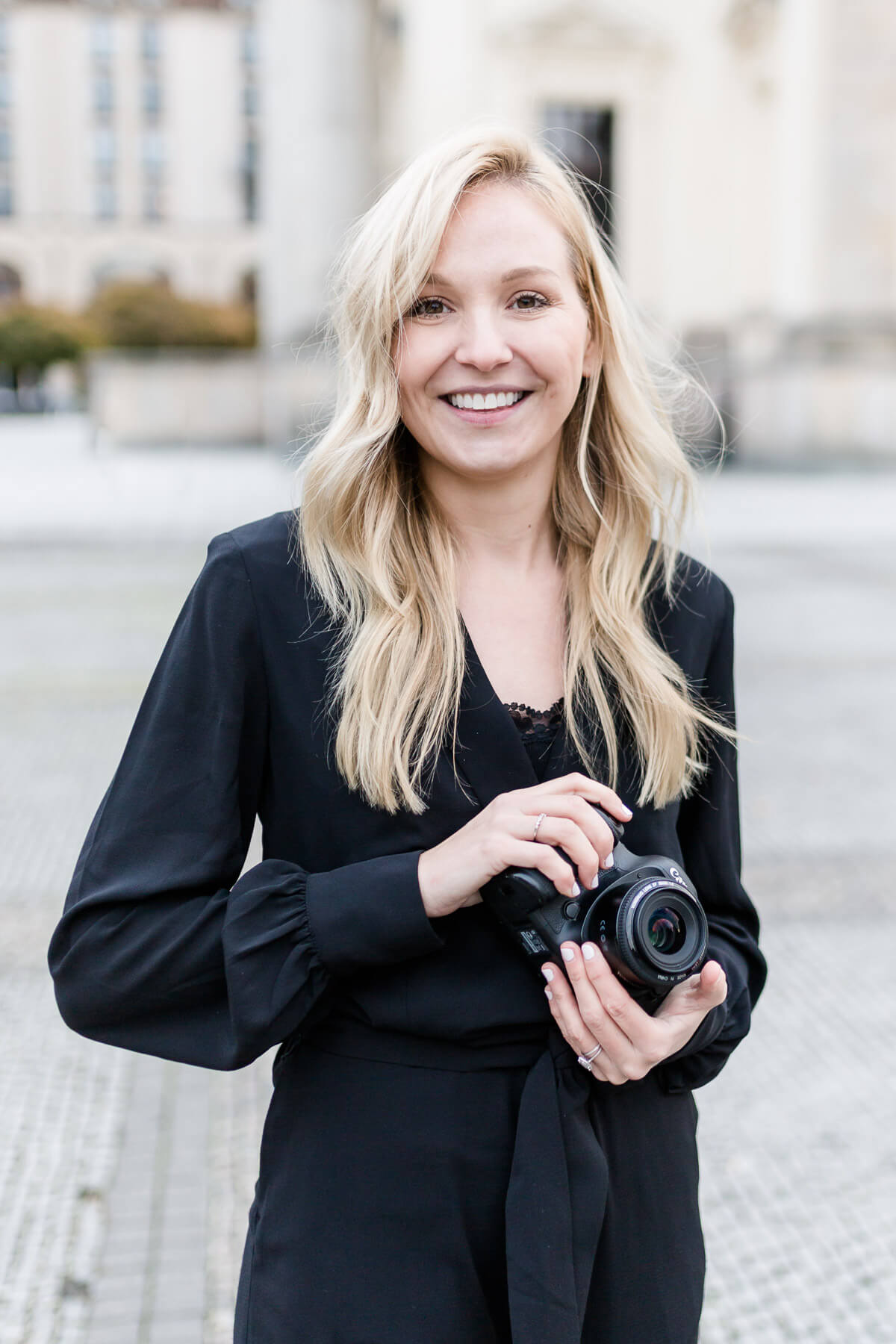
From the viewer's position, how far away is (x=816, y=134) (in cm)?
2238

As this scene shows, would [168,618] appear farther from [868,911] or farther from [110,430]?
[110,430]

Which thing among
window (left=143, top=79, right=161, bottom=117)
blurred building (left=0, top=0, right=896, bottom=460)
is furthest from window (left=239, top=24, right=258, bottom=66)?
blurred building (left=0, top=0, right=896, bottom=460)

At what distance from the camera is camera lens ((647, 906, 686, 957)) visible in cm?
141

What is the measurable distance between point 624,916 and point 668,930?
2.8 inches

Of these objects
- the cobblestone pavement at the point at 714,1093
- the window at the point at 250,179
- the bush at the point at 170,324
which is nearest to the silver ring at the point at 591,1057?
the cobblestone pavement at the point at 714,1093

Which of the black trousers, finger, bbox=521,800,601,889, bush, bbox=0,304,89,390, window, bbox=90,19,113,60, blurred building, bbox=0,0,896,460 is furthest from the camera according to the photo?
window, bbox=90,19,113,60

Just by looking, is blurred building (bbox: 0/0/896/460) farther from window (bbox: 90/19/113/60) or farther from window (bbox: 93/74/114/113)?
window (bbox: 90/19/113/60)

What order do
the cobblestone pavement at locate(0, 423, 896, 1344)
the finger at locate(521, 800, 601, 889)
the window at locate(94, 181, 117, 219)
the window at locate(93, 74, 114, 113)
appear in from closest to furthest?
1. the finger at locate(521, 800, 601, 889)
2. the cobblestone pavement at locate(0, 423, 896, 1344)
3. the window at locate(93, 74, 114, 113)
4. the window at locate(94, 181, 117, 219)

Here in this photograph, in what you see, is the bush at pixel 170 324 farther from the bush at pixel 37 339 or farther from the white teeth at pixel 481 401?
the white teeth at pixel 481 401

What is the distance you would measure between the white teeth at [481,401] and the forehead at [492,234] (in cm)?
14

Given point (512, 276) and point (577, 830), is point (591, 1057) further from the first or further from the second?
point (512, 276)

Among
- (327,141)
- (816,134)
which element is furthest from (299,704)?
(327,141)

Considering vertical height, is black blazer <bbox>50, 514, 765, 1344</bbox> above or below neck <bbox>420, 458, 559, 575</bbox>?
below

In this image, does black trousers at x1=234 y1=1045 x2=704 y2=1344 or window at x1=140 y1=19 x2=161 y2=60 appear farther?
window at x1=140 y1=19 x2=161 y2=60
